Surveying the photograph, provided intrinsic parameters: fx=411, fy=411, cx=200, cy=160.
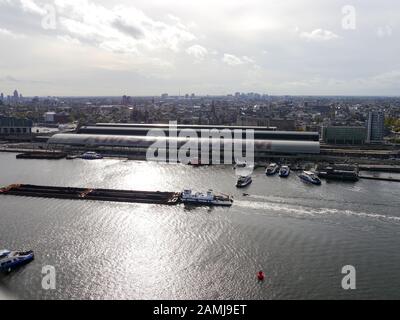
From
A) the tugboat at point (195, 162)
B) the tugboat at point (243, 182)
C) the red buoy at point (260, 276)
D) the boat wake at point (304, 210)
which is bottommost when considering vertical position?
the red buoy at point (260, 276)

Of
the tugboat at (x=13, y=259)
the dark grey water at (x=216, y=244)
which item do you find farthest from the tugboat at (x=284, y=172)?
the tugboat at (x=13, y=259)

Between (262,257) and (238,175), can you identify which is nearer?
(262,257)

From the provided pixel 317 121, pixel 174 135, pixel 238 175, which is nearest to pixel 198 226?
pixel 238 175


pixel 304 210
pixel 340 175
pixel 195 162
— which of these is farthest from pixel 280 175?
pixel 304 210

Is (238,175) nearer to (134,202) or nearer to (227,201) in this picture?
(227,201)

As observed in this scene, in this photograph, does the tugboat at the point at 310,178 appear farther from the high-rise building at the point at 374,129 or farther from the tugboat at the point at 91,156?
the high-rise building at the point at 374,129

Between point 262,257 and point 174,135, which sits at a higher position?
point 174,135

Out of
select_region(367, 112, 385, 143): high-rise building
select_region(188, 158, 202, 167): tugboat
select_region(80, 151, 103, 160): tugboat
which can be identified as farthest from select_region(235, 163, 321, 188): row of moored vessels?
select_region(367, 112, 385, 143): high-rise building
